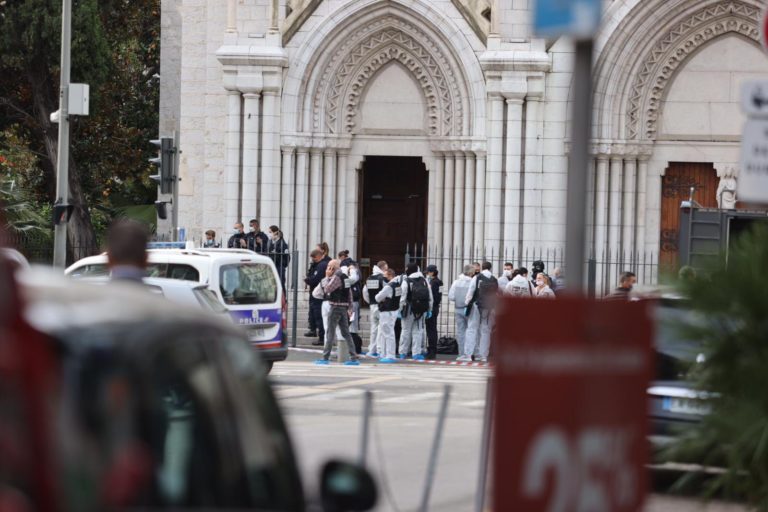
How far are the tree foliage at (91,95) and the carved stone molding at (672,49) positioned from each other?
1256 centimetres

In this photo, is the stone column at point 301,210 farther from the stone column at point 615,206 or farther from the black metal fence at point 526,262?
the stone column at point 615,206

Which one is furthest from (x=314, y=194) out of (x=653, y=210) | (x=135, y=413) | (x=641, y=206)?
(x=135, y=413)

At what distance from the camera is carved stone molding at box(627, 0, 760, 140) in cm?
2727

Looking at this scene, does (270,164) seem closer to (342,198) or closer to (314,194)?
A: (314,194)

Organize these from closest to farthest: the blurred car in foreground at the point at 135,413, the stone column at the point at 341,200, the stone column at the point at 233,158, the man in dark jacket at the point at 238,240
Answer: the blurred car in foreground at the point at 135,413 < the man in dark jacket at the point at 238,240 < the stone column at the point at 233,158 < the stone column at the point at 341,200

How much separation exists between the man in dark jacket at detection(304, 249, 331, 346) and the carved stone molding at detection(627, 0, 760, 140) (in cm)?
643

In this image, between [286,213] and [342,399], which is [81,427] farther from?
[286,213]

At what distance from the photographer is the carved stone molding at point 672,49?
27266mm

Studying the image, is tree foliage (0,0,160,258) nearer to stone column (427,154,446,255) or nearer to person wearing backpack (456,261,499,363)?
stone column (427,154,446,255)

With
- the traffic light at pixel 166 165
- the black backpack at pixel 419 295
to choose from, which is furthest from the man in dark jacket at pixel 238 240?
the black backpack at pixel 419 295

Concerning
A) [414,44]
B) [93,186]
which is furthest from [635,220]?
[93,186]

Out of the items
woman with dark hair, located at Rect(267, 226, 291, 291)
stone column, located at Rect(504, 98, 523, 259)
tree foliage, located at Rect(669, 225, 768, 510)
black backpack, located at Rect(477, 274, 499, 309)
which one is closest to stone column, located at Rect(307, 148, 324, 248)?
woman with dark hair, located at Rect(267, 226, 291, 291)

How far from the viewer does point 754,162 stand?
7.47 meters

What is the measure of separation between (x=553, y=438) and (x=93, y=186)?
123ft
